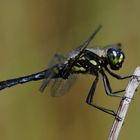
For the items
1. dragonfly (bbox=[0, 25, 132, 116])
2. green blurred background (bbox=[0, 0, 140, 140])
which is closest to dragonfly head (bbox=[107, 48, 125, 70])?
dragonfly (bbox=[0, 25, 132, 116])

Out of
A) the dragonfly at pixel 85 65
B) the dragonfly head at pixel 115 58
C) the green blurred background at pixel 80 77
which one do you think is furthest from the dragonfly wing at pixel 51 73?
the green blurred background at pixel 80 77

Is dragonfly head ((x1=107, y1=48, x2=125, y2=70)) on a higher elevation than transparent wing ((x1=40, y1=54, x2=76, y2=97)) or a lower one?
higher

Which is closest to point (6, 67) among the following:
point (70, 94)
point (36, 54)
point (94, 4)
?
point (36, 54)

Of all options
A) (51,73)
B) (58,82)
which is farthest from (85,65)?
(51,73)

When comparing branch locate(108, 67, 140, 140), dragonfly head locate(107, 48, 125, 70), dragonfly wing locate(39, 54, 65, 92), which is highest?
dragonfly head locate(107, 48, 125, 70)

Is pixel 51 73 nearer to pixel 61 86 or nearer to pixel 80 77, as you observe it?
pixel 61 86

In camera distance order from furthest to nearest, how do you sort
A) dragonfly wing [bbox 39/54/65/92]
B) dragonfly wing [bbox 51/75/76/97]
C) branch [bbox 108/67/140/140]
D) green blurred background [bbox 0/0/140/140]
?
green blurred background [bbox 0/0/140/140], dragonfly wing [bbox 51/75/76/97], dragonfly wing [bbox 39/54/65/92], branch [bbox 108/67/140/140]

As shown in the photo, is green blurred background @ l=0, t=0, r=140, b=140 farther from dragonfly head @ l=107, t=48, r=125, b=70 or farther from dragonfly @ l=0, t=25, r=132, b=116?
dragonfly head @ l=107, t=48, r=125, b=70
